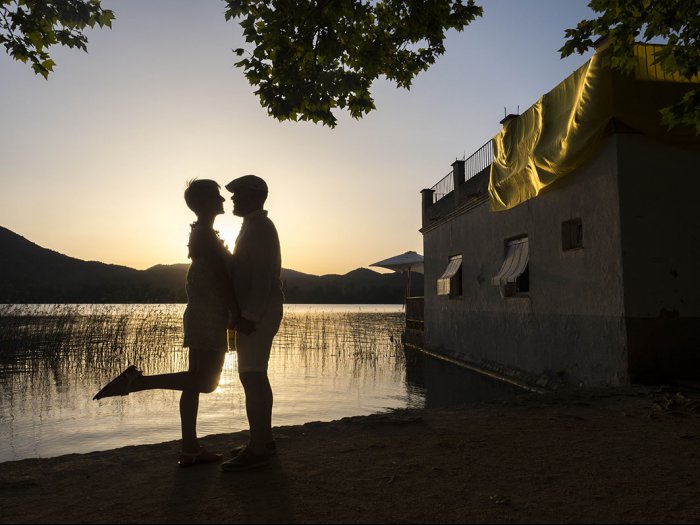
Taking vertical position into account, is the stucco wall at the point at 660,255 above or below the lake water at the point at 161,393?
above

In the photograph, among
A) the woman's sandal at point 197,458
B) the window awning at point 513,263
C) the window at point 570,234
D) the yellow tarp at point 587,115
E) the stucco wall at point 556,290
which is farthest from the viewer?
the window awning at point 513,263

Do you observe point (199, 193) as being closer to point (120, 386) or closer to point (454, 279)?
point (120, 386)

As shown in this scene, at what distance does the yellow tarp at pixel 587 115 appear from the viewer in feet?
25.1

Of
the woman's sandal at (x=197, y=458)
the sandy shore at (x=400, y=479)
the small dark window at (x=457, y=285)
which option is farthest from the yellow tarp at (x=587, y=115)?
the woman's sandal at (x=197, y=458)

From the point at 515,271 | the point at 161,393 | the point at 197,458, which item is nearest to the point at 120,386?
the point at 197,458

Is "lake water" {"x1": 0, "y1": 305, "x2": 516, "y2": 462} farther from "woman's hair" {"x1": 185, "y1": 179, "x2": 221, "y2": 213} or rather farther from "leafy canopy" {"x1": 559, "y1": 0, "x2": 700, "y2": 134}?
"leafy canopy" {"x1": 559, "y1": 0, "x2": 700, "y2": 134}

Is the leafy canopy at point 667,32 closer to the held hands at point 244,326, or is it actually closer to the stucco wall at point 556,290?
the stucco wall at point 556,290

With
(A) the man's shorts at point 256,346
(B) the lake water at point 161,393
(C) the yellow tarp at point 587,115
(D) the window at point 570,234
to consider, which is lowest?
(B) the lake water at point 161,393

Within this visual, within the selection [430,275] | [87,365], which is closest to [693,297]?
[430,275]

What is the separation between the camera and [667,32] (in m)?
5.73

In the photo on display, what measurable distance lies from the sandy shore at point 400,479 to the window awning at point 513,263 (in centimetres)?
593

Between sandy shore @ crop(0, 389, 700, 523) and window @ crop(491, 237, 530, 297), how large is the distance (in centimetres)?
Result: 594

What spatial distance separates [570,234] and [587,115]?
7.21ft

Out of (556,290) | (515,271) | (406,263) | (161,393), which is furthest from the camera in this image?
(406,263)
